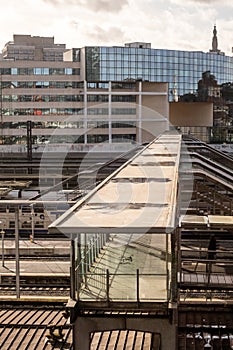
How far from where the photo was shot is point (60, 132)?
4366 cm

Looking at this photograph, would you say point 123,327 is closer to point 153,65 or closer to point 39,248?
point 39,248

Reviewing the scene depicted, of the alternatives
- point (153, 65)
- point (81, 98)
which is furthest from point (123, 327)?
point (153, 65)

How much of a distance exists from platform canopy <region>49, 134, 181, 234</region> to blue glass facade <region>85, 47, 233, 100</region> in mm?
36544

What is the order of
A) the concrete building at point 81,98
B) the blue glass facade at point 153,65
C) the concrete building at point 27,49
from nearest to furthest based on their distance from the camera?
the concrete building at point 81,98 → the blue glass facade at point 153,65 → the concrete building at point 27,49

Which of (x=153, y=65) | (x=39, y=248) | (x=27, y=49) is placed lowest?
(x=39, y=248)

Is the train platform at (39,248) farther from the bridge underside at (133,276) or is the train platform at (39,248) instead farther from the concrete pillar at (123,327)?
the concrete pillar at (123,327)

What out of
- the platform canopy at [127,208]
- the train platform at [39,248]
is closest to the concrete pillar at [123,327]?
the platform canopy at [127,208]

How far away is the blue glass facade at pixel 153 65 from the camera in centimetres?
4253

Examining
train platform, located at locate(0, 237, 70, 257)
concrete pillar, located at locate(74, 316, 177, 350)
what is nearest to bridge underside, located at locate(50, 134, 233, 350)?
concrete pillar, located at locate(74, 316, 177, 350)

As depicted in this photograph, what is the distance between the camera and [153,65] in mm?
43969

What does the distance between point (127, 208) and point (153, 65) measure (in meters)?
40.8

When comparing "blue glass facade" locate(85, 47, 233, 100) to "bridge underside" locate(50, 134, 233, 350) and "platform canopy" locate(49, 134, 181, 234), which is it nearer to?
"platform canopy" locate(49, 134, 181, 234)

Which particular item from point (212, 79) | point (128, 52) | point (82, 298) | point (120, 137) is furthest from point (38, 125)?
point (82, 298)

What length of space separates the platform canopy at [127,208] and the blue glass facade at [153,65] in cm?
3654
